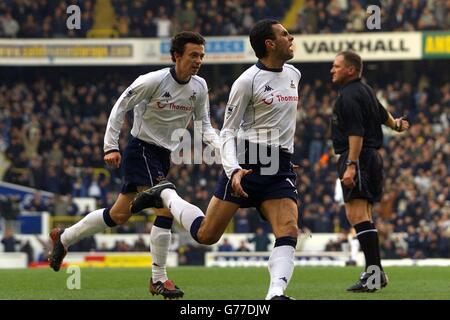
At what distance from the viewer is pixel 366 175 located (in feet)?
35.6

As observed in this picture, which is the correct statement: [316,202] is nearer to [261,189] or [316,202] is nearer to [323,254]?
[323,254]

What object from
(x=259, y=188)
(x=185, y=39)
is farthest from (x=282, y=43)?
(x=185, y=39)

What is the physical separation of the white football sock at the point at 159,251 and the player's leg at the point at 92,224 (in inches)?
14.6

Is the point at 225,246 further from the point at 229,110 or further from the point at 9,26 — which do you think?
the point at 229,110

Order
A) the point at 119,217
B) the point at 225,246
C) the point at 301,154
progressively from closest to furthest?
the point at 119,217
the point at 225,246
the point at 301,154

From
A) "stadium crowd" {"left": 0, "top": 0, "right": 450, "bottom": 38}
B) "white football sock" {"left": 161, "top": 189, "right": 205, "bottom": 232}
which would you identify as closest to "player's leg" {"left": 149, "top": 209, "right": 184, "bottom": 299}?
"white football sock" {"left": 161, "top": 189, "right": 205, "bottom": 232}

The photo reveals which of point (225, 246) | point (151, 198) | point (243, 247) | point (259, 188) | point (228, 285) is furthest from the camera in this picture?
point (225, 246)

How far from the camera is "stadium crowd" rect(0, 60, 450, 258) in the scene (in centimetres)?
2577

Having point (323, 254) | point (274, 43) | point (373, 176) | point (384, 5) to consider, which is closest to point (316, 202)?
point (323, 254)

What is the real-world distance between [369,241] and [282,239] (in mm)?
2292

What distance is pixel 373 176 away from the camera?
10.9 meters

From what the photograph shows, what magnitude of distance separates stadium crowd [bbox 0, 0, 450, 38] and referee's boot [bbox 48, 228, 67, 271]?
21678 millimetres

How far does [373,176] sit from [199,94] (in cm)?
189

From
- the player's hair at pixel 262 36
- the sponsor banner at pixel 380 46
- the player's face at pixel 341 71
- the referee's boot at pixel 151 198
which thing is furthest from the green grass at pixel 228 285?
the sponsor banner at pixel 380 46
